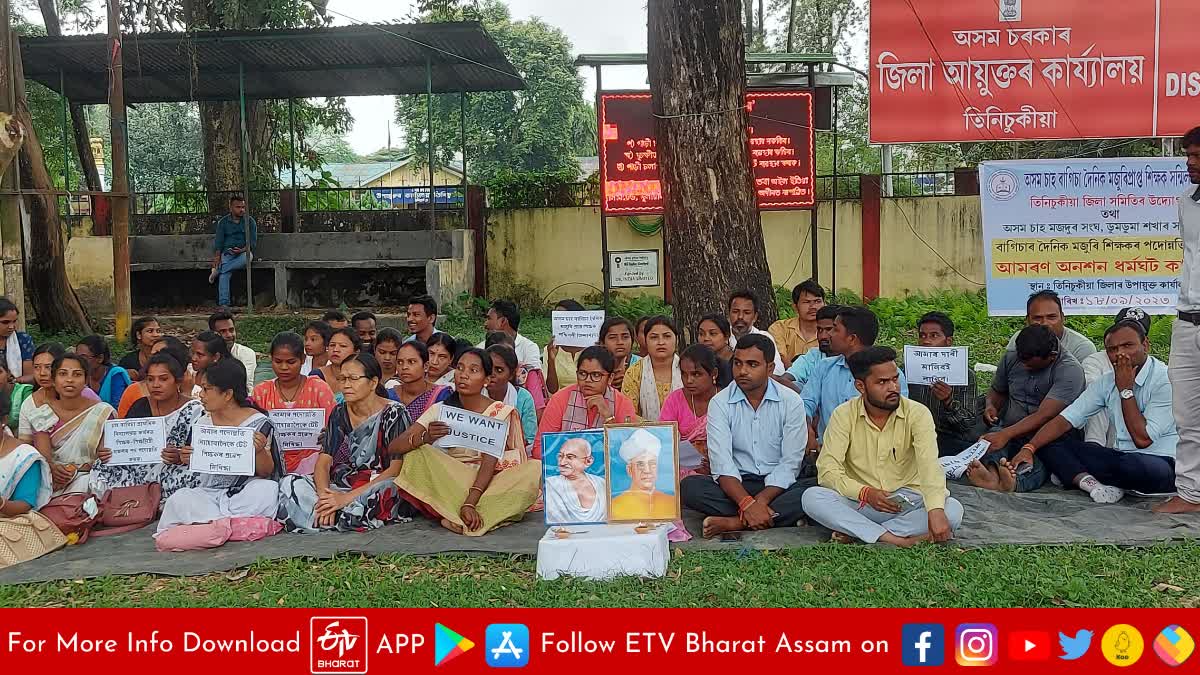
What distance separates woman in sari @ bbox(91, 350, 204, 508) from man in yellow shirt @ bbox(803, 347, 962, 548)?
3243mm

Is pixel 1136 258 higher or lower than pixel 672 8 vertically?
lower

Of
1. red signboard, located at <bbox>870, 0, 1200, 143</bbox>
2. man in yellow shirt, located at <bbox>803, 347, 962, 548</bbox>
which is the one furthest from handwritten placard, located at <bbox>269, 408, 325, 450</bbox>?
red signboard, located at <bbox>870, 0, 1200, 143</bbox>

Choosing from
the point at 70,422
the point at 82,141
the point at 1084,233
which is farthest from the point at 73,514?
the point at 82,141

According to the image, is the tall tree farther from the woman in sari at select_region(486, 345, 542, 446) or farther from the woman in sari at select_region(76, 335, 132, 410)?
the woman in sari at select_region(486, 345, 542, 446)

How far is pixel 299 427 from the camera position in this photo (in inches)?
250

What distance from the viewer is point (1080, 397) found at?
6.50m

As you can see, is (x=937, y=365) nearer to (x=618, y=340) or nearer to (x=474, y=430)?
(x=618, y=340)

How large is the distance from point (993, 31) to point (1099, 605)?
6.53 m

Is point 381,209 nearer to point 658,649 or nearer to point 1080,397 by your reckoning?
point 1080,397

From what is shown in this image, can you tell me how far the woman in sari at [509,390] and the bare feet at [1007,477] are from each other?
2.71 meters

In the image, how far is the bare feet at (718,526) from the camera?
18.0ft

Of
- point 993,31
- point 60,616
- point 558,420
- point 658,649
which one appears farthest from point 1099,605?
point 993,31

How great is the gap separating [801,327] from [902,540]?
2.92m

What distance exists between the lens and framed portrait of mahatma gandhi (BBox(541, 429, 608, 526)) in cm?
512
